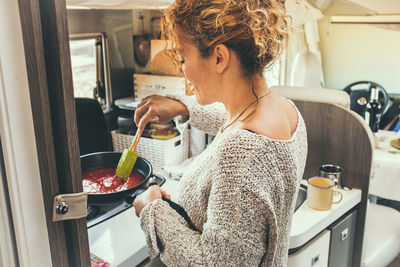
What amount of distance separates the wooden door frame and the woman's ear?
1.31ft

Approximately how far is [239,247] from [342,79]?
3.95 meters

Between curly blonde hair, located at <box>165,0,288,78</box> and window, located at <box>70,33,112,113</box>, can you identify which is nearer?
curly blonde hair, located at <box>165,0,288,78</box>

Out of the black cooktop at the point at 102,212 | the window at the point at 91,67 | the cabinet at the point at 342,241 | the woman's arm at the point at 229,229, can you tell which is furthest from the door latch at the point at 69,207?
the window at the point at 91,67

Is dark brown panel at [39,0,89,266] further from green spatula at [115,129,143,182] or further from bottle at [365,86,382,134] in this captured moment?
bottle at [365,86,382,134]

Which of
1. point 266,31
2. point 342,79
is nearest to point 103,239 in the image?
point 266,31

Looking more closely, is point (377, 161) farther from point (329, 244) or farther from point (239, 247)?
point (239, 247)

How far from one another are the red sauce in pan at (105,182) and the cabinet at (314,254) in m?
0.67

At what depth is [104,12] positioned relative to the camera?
2.30 meters

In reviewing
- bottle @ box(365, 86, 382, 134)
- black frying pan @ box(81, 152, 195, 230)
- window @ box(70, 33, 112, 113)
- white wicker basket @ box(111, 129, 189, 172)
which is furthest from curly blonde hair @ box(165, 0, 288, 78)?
bottle @ box(365, 86, 382, 134)

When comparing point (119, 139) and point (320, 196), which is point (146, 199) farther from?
point (119, 139)

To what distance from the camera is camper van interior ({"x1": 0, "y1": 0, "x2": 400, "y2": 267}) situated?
622mm

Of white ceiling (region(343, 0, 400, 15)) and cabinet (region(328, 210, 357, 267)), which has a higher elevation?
white ceiling (region(343, 0, 400, 15))

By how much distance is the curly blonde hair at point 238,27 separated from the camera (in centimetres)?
92

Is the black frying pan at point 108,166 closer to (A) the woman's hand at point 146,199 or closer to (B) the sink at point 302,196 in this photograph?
(A) the woman's hand at point 146,199
